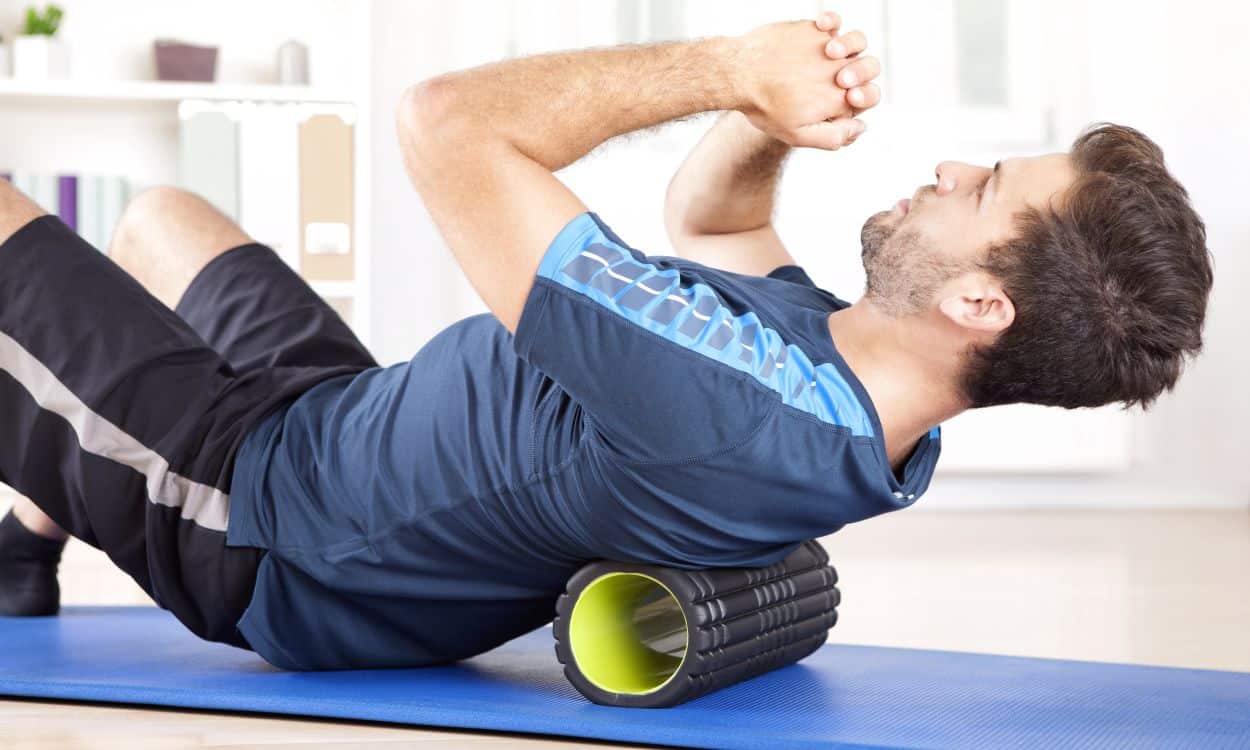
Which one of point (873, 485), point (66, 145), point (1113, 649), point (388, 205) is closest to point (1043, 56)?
point (388, 205)

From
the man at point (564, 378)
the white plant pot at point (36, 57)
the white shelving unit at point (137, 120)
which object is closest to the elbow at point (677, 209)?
the man at point (564, 378)

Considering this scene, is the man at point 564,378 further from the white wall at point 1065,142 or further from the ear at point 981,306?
the white wall at point 1065,142

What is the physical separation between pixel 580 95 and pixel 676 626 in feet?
1.91

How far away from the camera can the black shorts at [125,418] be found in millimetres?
1483

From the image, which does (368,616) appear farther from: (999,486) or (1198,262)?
(999,486)

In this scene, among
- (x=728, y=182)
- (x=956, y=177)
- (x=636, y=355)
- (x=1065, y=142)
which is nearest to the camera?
(x=636, y=355)

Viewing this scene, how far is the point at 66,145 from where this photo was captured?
3619 millimetres

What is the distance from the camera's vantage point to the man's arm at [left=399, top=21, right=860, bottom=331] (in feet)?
4.06

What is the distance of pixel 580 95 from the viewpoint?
131 centimetres

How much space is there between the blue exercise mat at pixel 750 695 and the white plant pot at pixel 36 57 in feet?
6.77

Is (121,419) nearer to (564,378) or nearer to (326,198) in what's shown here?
(564,378)

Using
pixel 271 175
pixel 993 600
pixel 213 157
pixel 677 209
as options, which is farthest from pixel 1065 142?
pixel 677 209

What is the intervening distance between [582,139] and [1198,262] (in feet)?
1.96

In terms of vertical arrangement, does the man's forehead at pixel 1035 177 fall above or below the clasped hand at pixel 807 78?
below
